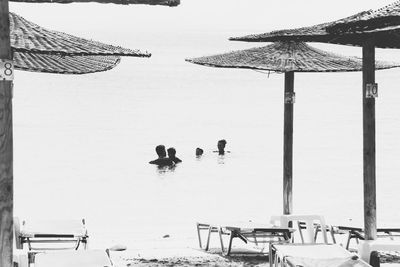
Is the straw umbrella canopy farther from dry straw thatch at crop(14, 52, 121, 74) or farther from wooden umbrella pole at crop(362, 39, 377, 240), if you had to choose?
wooden umbrella pole at crop(362, 39, 377, 240)

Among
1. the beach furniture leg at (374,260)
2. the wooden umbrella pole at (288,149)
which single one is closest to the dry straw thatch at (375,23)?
the beach furniture leg at (374,260)

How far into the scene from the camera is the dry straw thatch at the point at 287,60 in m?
9.41

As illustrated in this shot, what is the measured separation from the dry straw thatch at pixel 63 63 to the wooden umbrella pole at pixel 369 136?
6.93ft

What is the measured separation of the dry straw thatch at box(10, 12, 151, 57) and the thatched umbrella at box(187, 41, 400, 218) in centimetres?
289

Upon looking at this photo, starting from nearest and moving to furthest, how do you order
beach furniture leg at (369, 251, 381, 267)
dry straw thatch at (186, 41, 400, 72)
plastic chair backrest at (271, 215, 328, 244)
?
beach furniture leg at (369, 251, 381, 267) < plastic chair backrest at (271, 215, 328, 244) < dry straw thatch at (186, 41, 400, 72)

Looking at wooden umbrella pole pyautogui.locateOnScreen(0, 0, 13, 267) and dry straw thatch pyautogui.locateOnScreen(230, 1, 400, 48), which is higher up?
dry straw thatch pyautogui.locateOnScreen(230, 1, 400, 48)

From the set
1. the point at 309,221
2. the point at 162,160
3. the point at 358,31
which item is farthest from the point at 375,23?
→ the point at 162,160

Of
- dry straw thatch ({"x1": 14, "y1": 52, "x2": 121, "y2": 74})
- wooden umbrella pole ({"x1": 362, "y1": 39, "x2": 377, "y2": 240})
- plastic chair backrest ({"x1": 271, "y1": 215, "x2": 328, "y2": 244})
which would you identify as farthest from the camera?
plastic chair backrest ({"x1": 271, "y1": 215, "x2": 328, "y2": 244})

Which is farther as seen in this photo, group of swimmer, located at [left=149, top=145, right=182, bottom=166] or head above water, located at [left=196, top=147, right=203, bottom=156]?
head above water, located at [left=196, top=147, right=203, bottom=156]

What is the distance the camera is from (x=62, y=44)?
622cm

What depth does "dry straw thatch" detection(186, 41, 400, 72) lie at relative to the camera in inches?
370

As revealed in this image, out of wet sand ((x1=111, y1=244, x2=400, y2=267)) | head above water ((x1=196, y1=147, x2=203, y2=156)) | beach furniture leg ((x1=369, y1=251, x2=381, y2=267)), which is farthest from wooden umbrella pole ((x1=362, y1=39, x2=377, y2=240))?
head above water ((x1=196, y1=147, x2=203, y2=156))

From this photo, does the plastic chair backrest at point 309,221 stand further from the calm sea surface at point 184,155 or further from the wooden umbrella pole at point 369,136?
the calm sea surface at point 184,155

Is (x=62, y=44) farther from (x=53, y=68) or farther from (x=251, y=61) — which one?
(x=251, y=61)
